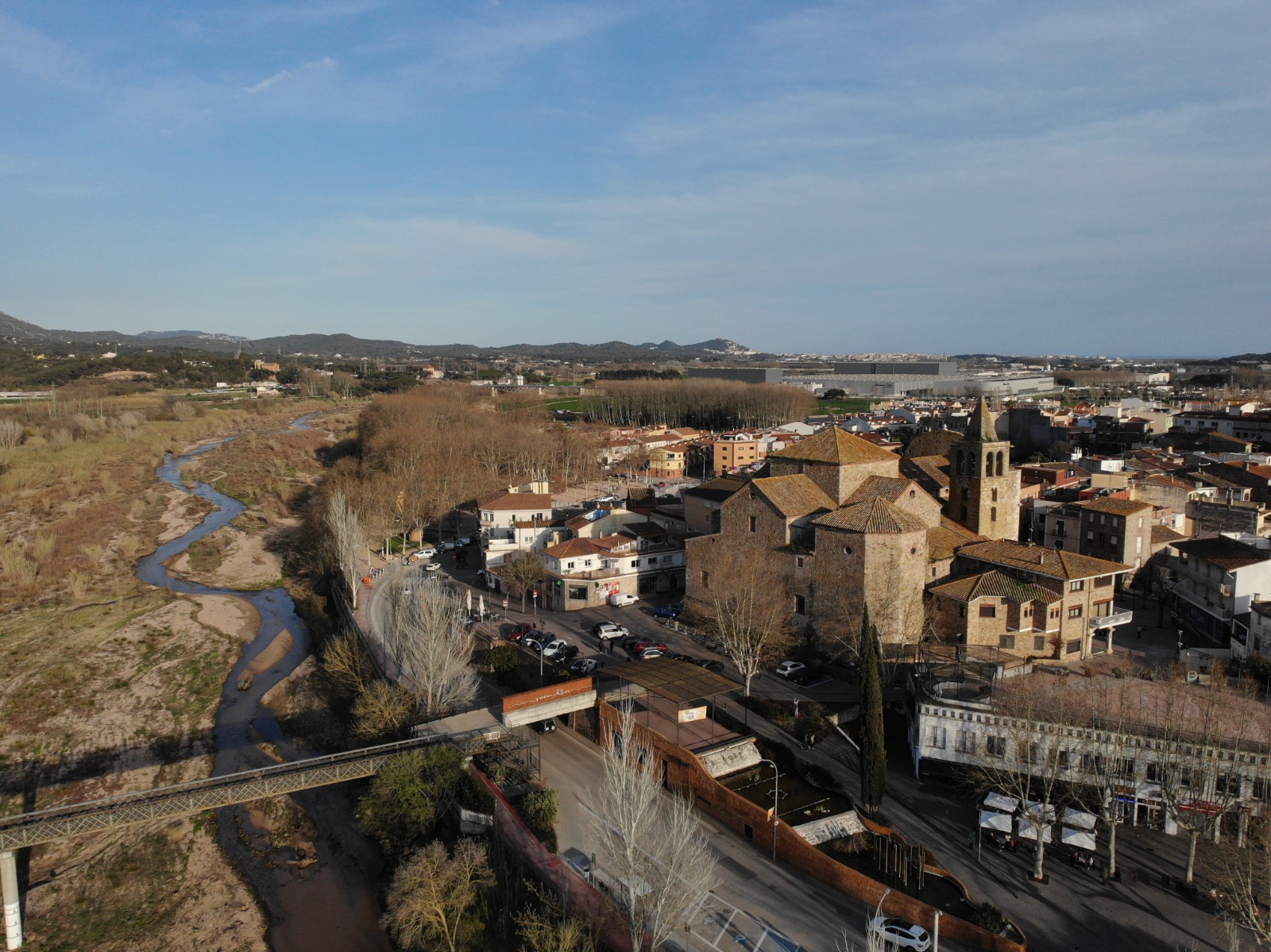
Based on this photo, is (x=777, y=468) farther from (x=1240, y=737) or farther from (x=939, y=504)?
(x=1240, y=737)

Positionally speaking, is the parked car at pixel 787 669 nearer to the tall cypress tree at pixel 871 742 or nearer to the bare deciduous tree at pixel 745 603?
the bare deciduous tree at pixel 745 603

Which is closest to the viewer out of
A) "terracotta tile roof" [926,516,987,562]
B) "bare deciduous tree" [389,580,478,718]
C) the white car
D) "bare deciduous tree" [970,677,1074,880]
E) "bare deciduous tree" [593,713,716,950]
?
"bare deciduous tree" [593,713,716,950]

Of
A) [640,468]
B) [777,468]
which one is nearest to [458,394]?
[640,468]

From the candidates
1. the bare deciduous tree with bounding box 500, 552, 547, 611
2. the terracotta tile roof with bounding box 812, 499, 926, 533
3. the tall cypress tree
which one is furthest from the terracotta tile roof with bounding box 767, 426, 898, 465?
the tall cypress tree

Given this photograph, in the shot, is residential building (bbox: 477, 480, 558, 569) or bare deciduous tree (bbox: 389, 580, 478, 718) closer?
bare deciduous tree (bbox: 389, 580, 478, 718)

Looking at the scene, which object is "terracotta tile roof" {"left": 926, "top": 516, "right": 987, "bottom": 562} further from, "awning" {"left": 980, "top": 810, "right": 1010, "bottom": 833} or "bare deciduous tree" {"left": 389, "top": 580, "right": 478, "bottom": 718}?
"bare deciduous tree" {"left": 389, "top": 580, "right": 478, "bottom": 718}

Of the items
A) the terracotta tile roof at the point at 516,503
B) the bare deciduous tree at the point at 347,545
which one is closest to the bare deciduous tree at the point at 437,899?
the bare deciduous tree at the point at 347,545

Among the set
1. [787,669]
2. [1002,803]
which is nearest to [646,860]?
[1002,803]
